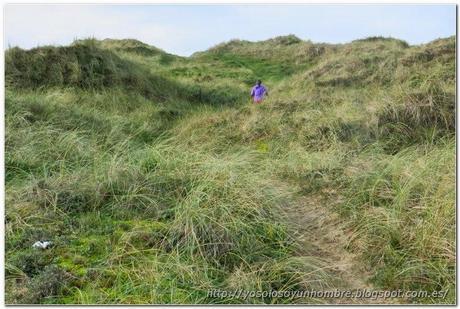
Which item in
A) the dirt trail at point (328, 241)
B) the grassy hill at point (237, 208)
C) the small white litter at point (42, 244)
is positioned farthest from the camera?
the small white litter at point (42, 244)

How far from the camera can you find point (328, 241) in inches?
169

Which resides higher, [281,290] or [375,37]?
[375,37]

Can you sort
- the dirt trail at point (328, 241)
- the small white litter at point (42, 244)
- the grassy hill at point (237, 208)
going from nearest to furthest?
the grassy hill at point (237, 208), the dirt trail at point (328, 241), the small white litter at point (42, 244)

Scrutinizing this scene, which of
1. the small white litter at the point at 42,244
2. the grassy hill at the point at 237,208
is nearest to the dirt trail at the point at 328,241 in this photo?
the grassy hill at the point at 237,208

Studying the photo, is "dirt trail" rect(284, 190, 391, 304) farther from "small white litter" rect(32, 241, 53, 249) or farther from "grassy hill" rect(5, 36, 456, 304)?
"small white litter" rect(32, 241, 53, 249)

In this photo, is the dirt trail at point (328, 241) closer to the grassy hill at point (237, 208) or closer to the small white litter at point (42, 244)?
the grassy hill at point (237, 208)

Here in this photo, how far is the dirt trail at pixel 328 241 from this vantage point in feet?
11.8

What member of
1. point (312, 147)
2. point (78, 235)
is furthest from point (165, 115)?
point (78, 235)

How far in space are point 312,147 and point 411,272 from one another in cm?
389

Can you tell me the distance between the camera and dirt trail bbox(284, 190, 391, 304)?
3594mm

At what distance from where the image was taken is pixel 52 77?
12.3m

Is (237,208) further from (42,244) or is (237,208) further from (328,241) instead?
(42,244)

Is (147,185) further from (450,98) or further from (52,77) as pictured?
(52,77)

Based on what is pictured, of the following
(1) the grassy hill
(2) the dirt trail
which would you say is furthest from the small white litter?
(2) the dirt trail
